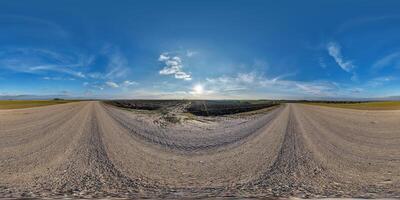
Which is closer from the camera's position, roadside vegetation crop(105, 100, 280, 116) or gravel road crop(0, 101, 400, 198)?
gravel road crop(0, 101, 400, 198)

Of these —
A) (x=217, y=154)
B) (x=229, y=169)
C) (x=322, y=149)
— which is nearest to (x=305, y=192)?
(x=229, y=169)

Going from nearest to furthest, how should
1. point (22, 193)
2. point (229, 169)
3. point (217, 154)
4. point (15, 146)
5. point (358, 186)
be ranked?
point (22, 193)
point (358, 186)
point (229, 169)
point (217, 154)
point (15, 146)

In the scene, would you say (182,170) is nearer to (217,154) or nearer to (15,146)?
(217,154)

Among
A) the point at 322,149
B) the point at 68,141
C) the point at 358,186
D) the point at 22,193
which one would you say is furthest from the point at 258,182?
the point at 68,141

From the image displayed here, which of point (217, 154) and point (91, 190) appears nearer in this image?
point (91, 190)

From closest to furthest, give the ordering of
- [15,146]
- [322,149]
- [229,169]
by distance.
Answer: [229,169] → [322,149] → [15,146]

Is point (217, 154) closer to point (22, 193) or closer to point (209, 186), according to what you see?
point (209, 186)

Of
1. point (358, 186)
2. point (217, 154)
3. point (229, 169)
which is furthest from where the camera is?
point (217, 154)

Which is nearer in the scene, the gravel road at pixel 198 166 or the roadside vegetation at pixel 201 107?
the gravel road at pixel 198 166

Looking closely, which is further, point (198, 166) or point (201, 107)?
point (201, 107)
